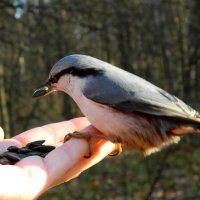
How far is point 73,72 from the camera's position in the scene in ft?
10.2

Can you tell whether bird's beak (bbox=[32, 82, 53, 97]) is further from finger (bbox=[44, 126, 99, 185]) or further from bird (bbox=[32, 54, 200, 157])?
finger (bbox=[44, 126, 99, 185])

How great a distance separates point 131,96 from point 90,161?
1.58 ft

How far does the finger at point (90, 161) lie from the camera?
2.60 m

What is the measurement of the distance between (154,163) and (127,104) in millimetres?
4205

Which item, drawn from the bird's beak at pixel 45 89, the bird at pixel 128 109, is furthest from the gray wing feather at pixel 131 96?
the bird's beak at pixel 45 89

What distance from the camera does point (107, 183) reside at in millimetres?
7797

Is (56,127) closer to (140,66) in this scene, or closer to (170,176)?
(170,176)

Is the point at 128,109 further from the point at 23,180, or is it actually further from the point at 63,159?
the point at 23,180

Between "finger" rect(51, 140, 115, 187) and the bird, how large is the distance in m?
0.06

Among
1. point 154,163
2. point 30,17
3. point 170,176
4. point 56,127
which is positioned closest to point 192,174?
point 170,176

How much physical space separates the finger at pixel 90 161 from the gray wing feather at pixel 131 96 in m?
0.25

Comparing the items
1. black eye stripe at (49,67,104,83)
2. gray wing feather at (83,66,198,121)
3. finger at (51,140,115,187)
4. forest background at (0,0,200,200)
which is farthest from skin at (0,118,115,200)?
forest background at (0,0,200,200)

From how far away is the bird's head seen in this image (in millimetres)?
3023

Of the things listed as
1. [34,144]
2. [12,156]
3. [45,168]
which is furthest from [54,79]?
[45,168]
